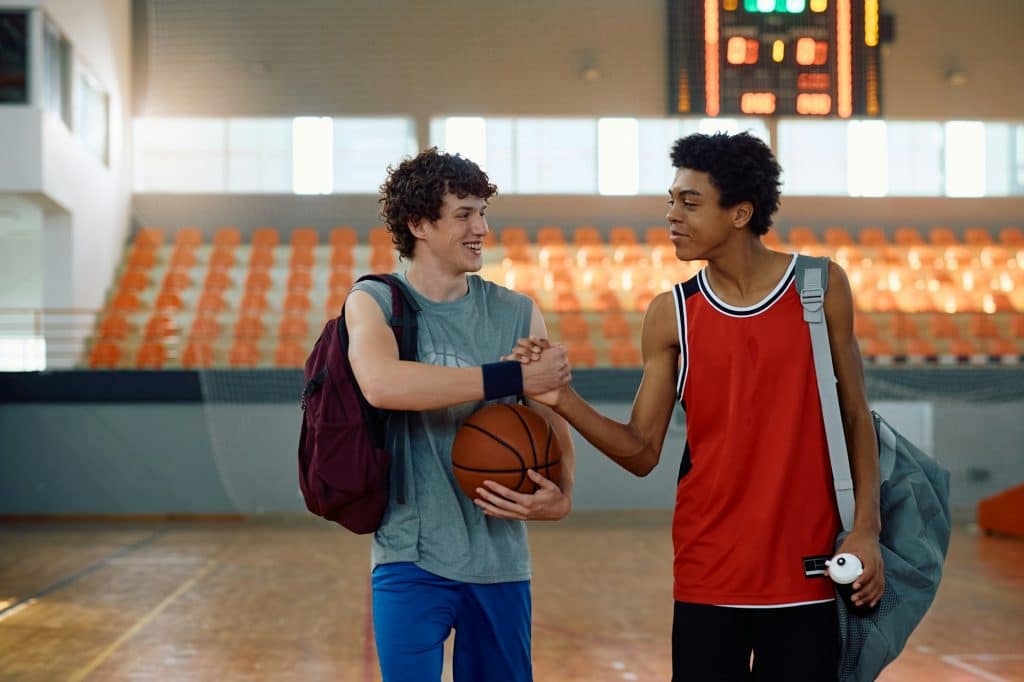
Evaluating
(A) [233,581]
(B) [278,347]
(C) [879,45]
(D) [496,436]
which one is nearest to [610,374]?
(B) [278,347]

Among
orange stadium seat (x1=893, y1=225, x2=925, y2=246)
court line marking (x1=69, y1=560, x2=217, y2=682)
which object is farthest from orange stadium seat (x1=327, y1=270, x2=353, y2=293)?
orange stadium seat (x1=893, y1=225, x2=925, y2=246)

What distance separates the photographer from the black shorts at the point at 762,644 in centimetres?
201

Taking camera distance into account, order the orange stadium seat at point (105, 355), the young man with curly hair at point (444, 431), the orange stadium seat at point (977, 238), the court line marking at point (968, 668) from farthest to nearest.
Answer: the orange stadium seat at point (977, 238) → the orange stadium seat at point (105, 355) → the court line marking at point (968, 668) → the young man with curly hair at point (444, 431)

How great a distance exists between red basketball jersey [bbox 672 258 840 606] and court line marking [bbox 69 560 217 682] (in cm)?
331

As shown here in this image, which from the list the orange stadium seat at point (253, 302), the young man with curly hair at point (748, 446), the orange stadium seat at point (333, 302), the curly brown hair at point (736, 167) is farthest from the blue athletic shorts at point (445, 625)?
the orange stadium seat at point (253, 302)

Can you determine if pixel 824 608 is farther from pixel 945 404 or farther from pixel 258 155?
pixel 258 155

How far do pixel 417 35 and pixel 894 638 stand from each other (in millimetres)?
12259

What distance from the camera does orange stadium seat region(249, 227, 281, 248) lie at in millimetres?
14425

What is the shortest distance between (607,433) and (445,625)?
47 centimetres

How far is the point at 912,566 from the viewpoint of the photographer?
6.68 feet

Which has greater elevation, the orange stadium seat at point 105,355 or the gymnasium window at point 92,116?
the gymnasium window at point 92,116

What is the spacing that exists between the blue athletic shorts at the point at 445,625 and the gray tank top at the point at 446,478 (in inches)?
1.2

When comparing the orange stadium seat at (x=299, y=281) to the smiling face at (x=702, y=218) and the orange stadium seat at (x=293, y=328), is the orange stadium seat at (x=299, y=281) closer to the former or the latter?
the orange stadium seat at (x=293, y=328)

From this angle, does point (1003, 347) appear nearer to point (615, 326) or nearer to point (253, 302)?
point (615, 326)
